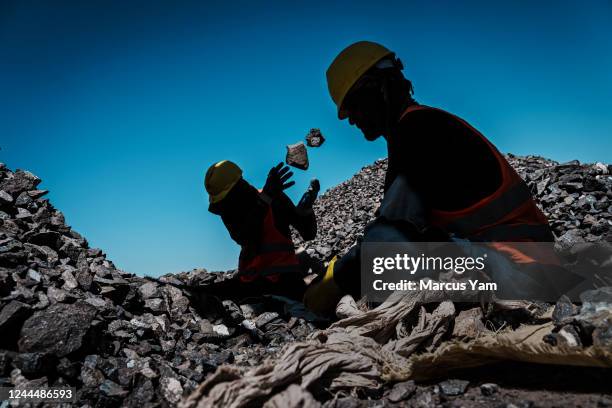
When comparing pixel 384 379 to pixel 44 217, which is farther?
pixel 44 217

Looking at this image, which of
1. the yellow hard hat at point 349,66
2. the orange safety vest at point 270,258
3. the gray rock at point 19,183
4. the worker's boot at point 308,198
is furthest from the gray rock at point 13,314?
the worker's boot at point 308,198

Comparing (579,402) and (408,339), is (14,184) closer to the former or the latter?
(408,339)

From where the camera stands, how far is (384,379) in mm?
1874

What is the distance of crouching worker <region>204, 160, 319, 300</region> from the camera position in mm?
4684

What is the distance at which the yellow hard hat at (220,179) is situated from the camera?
495cm

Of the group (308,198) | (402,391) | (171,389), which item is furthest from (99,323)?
(308,198)

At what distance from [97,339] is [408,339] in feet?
6.23

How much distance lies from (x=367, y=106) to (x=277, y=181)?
208 cm

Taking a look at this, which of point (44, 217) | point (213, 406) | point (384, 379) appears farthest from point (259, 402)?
point (44, 217)

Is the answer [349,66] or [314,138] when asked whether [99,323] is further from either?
[314,138]

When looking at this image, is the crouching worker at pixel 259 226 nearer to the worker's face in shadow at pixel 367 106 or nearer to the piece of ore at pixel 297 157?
the piece of ore at pixel 297 157

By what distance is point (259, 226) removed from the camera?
4746 millimetres

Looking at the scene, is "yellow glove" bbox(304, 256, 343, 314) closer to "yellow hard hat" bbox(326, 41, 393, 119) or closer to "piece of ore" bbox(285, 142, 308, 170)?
"yellow hard hat" bbox(326, 41, 393, 119)

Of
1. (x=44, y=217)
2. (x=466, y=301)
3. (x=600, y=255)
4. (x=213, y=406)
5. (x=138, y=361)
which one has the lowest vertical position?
(x=213, y=406)
